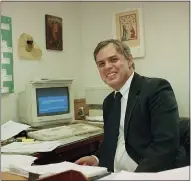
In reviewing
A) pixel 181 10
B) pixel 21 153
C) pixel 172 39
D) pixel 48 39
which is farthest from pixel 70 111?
pixel 181 10

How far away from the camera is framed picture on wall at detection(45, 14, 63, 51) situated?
2729mm

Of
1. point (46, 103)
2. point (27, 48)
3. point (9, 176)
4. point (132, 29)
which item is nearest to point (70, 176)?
point (9, 176)

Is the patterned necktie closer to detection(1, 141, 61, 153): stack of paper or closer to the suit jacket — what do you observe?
the suit jacket

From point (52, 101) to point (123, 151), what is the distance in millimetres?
995

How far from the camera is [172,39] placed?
99.0 inches

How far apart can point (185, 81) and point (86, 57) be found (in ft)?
3.69

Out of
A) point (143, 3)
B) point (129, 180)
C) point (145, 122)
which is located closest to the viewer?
point (129, 180)

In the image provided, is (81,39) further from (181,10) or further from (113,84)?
(113,84)

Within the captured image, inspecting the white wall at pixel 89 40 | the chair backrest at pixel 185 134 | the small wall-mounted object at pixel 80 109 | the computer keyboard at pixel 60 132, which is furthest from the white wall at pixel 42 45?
the chair backrest at pixel 185 134

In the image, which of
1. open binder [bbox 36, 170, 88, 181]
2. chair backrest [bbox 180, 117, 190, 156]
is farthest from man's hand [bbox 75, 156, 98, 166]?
open binder [bbox 36, 170, 88, 181]

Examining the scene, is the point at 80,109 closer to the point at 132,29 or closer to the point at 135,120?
the point at 132,29

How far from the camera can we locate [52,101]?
7.74 feet

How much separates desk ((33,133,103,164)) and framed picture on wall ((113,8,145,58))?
980 millimetres

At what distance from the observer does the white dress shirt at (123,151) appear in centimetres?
149
